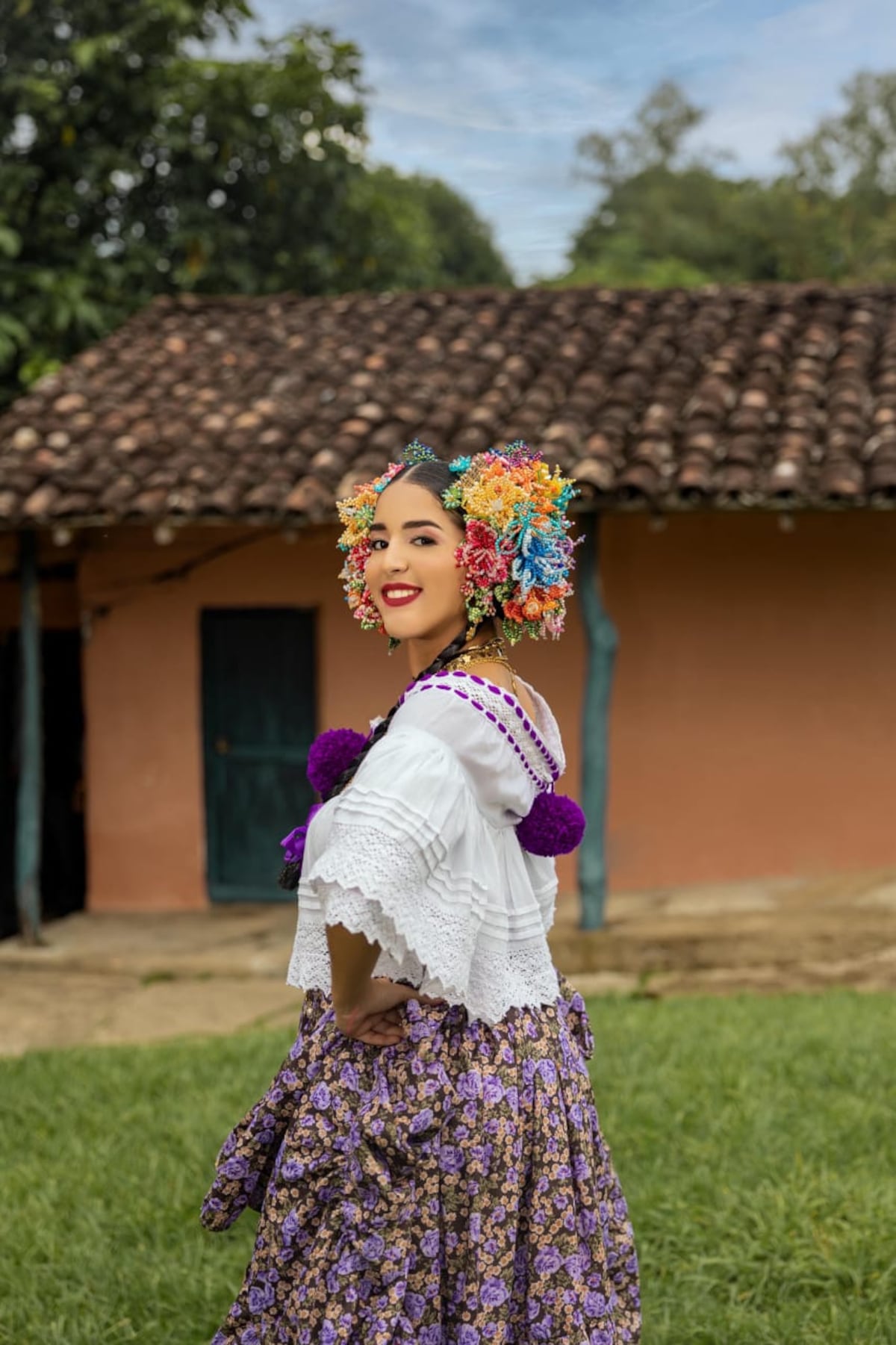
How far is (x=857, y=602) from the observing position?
8.27 metres

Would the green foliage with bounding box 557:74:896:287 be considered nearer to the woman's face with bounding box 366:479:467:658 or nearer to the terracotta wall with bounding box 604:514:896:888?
the terracotta wall with bounding box 604:514:896:888

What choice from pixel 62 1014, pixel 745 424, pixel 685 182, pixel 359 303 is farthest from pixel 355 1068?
pixel 685 182

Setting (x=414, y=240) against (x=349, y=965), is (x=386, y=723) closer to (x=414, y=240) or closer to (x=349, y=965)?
(x=349, y=965)

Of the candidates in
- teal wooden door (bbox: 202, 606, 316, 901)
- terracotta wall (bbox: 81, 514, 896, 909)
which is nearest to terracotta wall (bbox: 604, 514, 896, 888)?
terracotta wall (bbox: 81, 514, 896, 909)

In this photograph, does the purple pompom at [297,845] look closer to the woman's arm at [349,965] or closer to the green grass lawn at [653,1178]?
the woman's arm at [349,965]

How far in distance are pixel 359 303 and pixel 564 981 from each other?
834 cm

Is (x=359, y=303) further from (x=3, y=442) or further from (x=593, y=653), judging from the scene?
(x=593, y=653)

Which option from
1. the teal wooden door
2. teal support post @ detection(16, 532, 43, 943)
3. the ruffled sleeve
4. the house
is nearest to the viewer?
the ruffled sleeve

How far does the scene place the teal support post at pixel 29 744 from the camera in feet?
26.2

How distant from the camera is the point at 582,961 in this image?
7.05m

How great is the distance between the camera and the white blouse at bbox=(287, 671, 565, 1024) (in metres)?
1.93

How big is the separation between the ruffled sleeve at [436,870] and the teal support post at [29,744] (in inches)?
241

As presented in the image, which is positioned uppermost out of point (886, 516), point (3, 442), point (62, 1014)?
point (3, 442)

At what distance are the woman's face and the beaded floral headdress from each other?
21 mm
